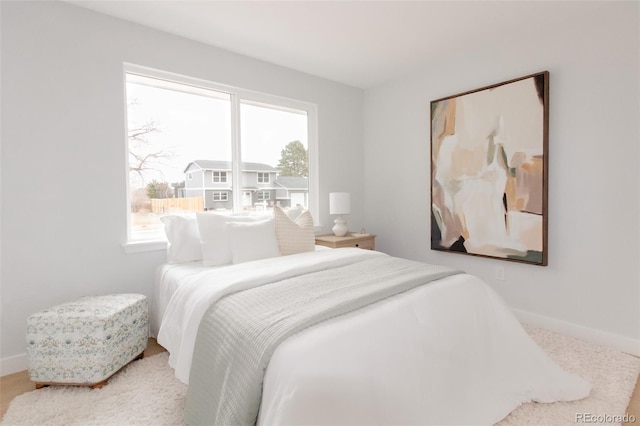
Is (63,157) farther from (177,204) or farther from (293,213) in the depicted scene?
(293,213)

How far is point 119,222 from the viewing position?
2.59 m

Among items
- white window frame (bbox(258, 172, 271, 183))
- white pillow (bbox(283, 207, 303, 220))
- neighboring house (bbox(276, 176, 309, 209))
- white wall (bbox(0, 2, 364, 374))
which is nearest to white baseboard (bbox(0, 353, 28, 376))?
white wall (bbox(0, 2, 364, 374))

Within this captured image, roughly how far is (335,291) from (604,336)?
2.34m

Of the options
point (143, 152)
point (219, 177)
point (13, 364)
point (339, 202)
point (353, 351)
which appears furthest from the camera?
point (339, 202)

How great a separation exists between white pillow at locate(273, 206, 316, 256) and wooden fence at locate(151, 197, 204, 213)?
0.82 m

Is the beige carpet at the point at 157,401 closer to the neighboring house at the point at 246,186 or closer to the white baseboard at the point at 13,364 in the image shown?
the white baseboard at the point at 13,364

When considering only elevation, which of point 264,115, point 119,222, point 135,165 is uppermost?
point 264,115

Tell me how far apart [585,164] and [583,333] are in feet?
4.45

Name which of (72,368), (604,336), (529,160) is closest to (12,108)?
(72,368)

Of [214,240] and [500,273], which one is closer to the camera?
[214,240]

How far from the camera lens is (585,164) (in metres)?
2.56

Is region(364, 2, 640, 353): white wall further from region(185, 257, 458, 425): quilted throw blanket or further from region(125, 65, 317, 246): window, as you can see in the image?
region(125, 65, 317, 246): window

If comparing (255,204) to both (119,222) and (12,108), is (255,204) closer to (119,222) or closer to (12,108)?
(119,222)

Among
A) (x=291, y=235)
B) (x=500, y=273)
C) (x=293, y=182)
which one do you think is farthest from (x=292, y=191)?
(x=500, y=273)
